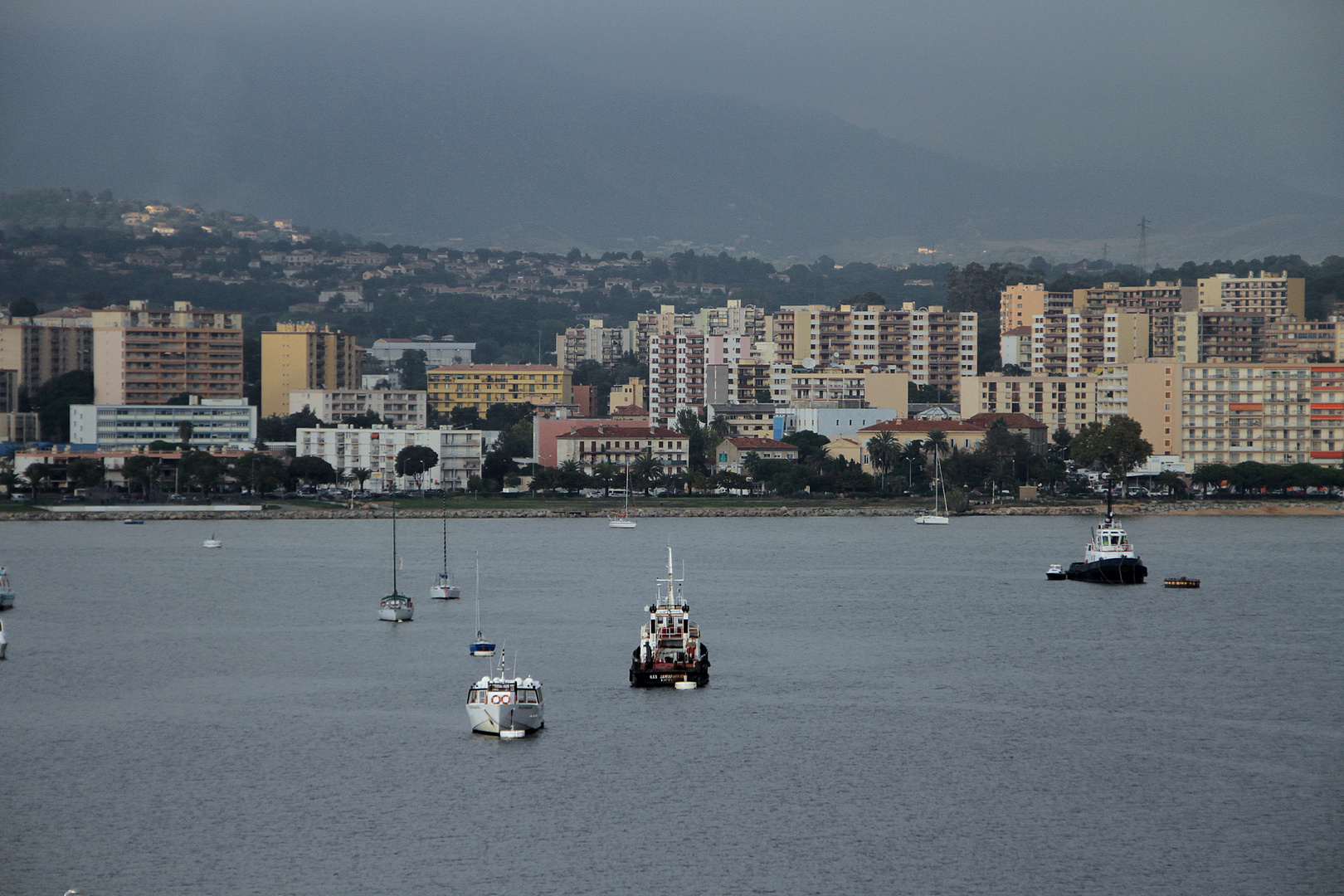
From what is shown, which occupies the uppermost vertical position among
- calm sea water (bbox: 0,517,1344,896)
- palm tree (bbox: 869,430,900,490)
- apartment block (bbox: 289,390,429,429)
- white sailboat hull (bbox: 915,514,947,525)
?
apartment block (bbox: 289,390,429,429)

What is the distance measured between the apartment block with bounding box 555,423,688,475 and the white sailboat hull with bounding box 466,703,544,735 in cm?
6682

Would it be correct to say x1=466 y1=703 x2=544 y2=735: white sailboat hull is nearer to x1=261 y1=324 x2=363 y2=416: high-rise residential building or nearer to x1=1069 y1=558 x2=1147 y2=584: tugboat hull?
x1=1069 y1=558 x2=1147 y2=584: tugboat hull

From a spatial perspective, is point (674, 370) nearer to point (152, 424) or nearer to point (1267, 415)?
point (152, 424)

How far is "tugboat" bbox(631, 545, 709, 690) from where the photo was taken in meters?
32.4

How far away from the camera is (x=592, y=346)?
582 feet

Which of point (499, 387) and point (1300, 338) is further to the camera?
point (499, 387)

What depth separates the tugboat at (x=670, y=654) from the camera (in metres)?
32.4

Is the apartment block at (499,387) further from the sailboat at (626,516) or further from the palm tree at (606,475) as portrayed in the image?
the palm tree at (606,475)

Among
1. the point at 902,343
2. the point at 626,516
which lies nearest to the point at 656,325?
the point at 902,343

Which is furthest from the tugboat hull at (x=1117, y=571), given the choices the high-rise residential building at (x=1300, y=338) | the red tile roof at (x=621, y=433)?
the high-rise residential building at (x=1300, y=338)

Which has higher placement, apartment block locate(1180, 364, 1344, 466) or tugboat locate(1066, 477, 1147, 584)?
apartment block locate(1180, 364, 1344, 466)

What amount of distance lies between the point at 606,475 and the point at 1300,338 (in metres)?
59.2

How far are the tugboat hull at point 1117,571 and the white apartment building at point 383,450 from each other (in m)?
48.4

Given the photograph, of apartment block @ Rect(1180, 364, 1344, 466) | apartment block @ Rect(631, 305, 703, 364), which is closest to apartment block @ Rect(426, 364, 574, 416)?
apartment block @ Rect(631, 305, 703, 364)
